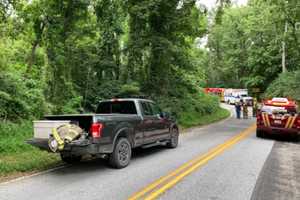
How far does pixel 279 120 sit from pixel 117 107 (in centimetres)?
810

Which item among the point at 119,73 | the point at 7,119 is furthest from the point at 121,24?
the point at 7,119

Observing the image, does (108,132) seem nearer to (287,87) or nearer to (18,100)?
(18,100)

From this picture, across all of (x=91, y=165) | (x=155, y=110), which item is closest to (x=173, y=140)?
(x=155, y=110)

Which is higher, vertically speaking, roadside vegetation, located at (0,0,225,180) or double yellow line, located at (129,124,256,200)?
roadside vegetation, located at (0,0,225,180)

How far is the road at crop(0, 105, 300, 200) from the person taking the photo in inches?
236

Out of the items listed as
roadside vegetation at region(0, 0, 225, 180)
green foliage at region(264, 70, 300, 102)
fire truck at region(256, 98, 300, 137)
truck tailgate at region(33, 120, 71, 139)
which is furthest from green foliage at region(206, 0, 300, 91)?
truck tailgate at region(33, 120, 71, 139)

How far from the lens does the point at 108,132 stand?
783 cm

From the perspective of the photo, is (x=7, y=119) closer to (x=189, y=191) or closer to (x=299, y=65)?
(x=189, y=191)

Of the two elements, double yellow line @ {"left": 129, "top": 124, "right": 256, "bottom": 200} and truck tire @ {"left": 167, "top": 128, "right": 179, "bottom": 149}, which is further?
truck tire @ {"left": 167, "top": 128, "right": 179, "bottom": 149}

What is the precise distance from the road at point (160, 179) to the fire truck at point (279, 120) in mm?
4383

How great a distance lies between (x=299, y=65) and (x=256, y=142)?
3490 centimetres

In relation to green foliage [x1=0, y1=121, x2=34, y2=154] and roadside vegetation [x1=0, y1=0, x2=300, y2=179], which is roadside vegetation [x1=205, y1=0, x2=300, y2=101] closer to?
roadside vegetation [x1=0, y1=0, x2=300, y2=179]

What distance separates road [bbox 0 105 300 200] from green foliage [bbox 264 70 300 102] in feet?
89.3

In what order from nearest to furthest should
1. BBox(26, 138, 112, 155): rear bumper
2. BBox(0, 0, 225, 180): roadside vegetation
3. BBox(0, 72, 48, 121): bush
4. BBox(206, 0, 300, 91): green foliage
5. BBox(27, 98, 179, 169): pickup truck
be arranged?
BBox(26, 138, 112, 155): rear bumper, BBox(27, 98, 179, 169): pickup truck, BBox(0, 72, 48, 121): bush, BBox(0, 0, 225, 180): roadside vegetation, BBox(206, 0, 300, 91): green foliage
